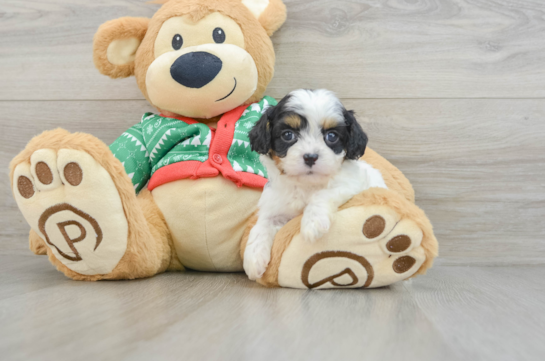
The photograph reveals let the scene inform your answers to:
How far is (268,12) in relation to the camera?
1641mm

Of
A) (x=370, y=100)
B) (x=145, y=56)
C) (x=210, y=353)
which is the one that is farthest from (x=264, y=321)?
(x=370, y=100)

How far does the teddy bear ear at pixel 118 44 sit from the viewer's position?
1.52 m

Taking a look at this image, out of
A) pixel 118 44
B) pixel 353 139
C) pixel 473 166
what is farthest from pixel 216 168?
pixel 473 166

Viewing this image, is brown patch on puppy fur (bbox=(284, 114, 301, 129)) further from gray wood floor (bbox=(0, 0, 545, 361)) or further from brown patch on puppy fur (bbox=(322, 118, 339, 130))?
gray wood floor (bbox=(0, 0, 545, 361))

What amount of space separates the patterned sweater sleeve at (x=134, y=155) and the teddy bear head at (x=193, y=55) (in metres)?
0.15

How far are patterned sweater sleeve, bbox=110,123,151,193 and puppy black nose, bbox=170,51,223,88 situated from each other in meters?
0.29

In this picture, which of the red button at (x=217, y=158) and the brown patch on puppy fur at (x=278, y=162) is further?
the red button at (x=217, y=158)

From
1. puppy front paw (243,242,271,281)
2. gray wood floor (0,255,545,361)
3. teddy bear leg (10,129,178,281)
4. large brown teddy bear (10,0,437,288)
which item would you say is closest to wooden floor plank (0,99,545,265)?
large brown teddy bear (10,0,437,288)

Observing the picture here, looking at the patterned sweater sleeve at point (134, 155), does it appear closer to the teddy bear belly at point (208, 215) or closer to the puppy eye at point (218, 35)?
the teddy bear belly at point (208, 215)

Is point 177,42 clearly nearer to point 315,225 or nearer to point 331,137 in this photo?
point 331,137

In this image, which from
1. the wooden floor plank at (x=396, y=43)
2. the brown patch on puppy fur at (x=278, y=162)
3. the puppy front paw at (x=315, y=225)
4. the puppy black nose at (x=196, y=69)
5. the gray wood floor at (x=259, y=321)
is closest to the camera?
the gray wood floor at (x=259, y=321)

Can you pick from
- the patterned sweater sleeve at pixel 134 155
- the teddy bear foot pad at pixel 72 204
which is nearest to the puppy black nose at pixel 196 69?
the patterned sweater sleeve at pixel 134 155

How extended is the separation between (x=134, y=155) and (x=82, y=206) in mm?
387

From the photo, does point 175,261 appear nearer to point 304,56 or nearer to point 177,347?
point 177,347
